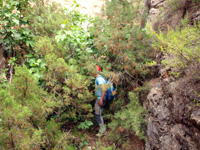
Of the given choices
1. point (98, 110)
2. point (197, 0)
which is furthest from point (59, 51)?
point (197, 0)

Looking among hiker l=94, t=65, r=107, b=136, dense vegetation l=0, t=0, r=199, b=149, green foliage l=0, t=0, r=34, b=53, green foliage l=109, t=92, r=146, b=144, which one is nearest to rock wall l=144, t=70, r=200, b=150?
green foliage l=109, t=92, r=146, b=144

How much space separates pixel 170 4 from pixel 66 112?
398cm

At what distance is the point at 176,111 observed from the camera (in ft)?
7.72

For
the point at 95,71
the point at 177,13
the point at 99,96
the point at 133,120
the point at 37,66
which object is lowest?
the point at 133,120

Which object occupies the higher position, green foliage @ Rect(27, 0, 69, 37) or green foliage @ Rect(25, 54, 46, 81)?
green foliage @ Rect(27, 0, 69, 37)

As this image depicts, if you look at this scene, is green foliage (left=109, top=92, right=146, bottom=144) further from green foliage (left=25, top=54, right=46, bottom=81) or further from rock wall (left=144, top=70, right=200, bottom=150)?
green foliage (left=25, top=54, right=46, bottom=81)

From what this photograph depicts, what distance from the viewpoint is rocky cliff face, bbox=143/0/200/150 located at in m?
2.04

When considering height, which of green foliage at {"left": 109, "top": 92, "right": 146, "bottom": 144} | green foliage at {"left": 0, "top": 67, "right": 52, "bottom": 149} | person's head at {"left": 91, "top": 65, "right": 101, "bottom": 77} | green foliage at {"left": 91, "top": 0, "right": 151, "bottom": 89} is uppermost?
green foliage at {"left": 91, "top": 0, "right": 151, "bottom": 89}

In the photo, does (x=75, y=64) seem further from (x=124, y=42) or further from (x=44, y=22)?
(x=44, y=22)

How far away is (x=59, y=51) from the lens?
3.78m

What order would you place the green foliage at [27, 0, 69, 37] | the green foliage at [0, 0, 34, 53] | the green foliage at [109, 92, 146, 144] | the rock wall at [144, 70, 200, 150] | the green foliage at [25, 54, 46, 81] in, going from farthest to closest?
the green foliage at [27, 0, 69, 37] < the green foliage at [0, 0, 34, 53] < the green foliage at [25, 54, 46, 81] < the green foliage at [109, 92, 146, 144] < the rock wall at [144, 70, 200, 150]

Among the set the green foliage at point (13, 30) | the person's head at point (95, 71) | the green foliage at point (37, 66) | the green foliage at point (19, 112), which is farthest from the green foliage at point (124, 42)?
the green foliage at point (19, 112)

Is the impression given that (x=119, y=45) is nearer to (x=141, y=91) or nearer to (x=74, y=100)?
(x=141, y=91)

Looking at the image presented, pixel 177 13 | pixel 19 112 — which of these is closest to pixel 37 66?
pixel 19 112
